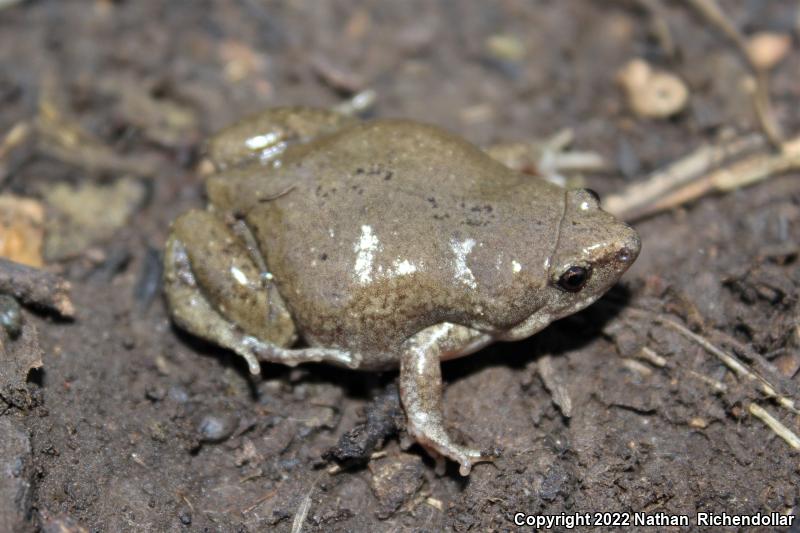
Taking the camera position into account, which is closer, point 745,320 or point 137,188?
point 745,320

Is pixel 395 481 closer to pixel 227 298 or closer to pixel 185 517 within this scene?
pixel 185 517

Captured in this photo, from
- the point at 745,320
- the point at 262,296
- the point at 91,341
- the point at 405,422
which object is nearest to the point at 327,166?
the point at 262,296

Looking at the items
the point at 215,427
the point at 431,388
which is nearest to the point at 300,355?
the point at 215,427

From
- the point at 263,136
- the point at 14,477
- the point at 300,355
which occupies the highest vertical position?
the point at 263,136

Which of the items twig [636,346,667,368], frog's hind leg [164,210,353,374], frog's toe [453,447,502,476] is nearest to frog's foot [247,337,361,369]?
frog's hind leg [164,210,353,374]

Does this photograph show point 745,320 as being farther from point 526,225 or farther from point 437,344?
point 437,344

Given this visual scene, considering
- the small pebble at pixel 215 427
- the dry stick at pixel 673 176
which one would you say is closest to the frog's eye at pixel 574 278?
the dry stick at pixel 673 176

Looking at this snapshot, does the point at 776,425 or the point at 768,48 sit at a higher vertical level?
the point at 768,48

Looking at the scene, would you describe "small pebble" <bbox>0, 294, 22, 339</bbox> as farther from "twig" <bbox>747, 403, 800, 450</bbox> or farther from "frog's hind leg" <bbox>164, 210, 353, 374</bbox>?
"twig" <bbox>747, 403, 800, 450</bbox>
